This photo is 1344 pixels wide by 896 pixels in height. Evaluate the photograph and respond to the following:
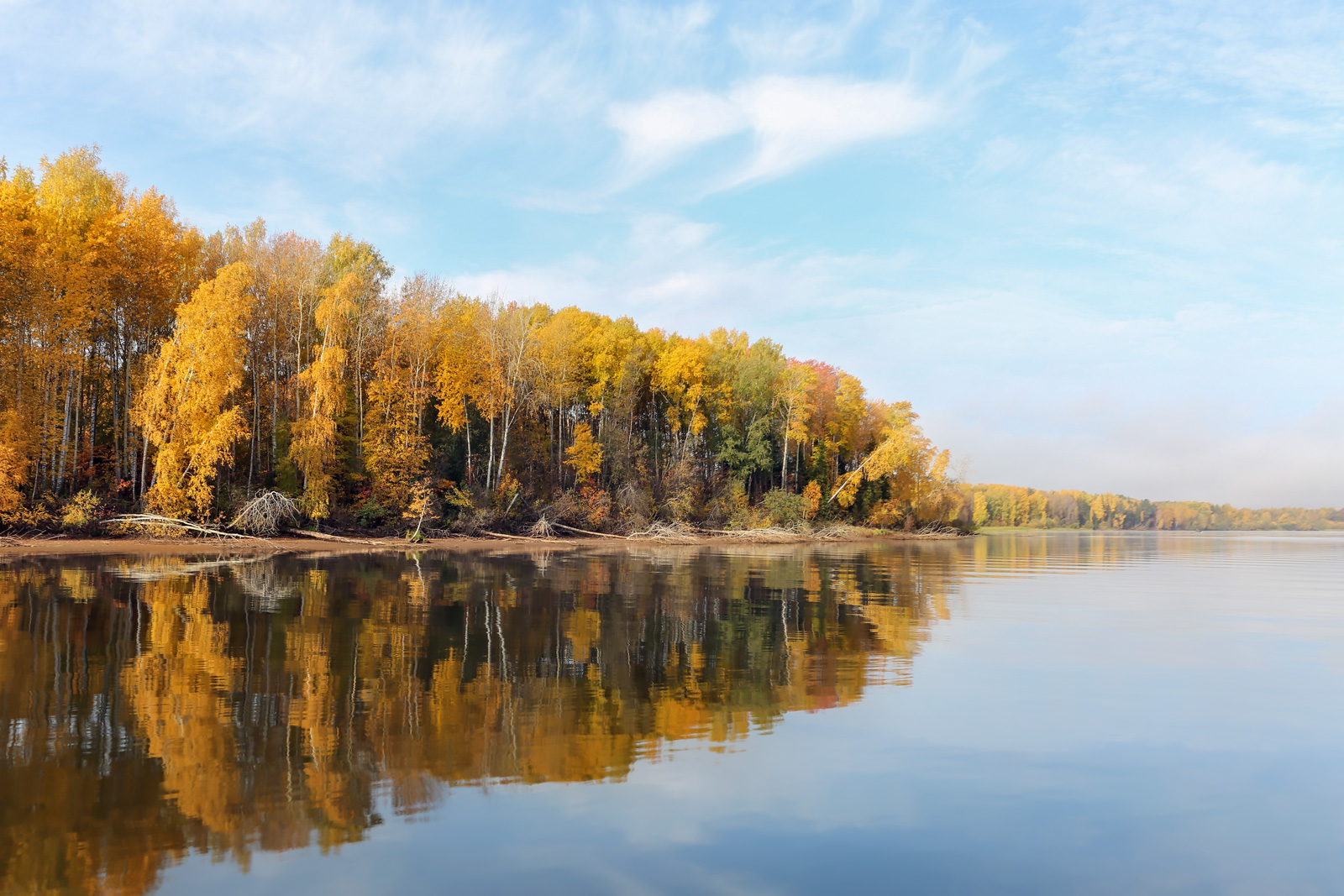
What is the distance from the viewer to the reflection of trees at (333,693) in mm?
5223

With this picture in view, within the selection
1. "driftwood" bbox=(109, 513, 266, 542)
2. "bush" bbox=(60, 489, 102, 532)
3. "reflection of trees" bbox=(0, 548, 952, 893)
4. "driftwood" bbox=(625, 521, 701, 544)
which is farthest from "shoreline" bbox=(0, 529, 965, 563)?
"reflection of trees" bbox=(0, 548, 952, 893)

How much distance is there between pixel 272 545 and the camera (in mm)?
31156

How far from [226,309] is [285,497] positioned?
816cm

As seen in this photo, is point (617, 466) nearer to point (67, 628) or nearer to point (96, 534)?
point (96, 534)

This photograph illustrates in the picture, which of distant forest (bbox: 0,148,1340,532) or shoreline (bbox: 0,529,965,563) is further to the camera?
distant forest (bbox: 0,148,1340,532)

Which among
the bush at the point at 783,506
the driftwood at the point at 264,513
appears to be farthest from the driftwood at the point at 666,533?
the driftwood at the point at 264,513

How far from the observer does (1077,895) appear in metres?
4.55

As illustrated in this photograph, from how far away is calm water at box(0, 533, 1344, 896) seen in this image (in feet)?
15.6

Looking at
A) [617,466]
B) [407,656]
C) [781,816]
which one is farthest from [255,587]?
[617,466]

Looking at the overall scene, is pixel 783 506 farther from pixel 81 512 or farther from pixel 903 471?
pixel 81 512

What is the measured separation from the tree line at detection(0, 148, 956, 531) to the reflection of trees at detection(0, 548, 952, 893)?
1447 centimetres

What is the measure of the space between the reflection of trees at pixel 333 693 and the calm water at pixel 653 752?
42 millimetres

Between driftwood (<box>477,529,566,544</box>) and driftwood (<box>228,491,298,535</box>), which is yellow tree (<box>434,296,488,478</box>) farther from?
driftwood (<box>228,491,298,535</box>)

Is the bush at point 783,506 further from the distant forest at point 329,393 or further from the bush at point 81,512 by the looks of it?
the bush at point 81,512
